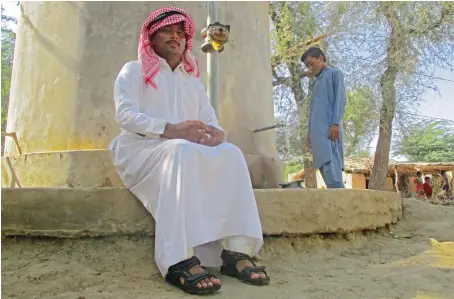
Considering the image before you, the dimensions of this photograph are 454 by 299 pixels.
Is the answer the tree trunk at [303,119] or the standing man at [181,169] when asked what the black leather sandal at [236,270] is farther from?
the tree trunk at [303,119]

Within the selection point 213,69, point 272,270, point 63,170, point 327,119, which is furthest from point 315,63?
point 63,170

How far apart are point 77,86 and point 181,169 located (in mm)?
2051

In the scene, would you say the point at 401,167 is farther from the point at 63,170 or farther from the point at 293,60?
the point at 63,170

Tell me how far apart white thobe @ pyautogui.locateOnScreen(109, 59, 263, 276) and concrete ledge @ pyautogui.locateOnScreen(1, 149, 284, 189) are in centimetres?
91

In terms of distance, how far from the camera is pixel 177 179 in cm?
213

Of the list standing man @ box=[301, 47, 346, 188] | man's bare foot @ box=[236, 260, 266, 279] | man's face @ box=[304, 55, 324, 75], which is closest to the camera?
man's bare foot @ box=[236, 260, 266, 279]

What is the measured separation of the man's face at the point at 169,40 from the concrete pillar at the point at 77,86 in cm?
118

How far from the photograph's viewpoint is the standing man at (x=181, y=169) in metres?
2.10

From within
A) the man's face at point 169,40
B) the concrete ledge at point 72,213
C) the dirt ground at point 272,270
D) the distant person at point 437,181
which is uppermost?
the man's face at point 169,40

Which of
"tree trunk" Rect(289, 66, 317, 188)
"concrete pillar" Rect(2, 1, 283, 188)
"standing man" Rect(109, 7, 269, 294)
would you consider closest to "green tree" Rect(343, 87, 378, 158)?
"tree trunk" Rect(289, 66, 317, 188)

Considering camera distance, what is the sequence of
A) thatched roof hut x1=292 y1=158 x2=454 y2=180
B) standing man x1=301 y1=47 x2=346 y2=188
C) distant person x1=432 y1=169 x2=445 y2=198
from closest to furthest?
1. standing man x1=301 y1=47 x2=346 y2=188
2. distant person x1=432 y1=169 x2=445 y2=198
3. thatched roof hut x1=292 y1=158 x2=454 y2=180

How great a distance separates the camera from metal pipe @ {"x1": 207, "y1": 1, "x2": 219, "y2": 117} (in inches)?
146

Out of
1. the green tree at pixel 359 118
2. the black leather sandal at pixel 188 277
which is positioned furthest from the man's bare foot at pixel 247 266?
the green tree at pixel 359 118

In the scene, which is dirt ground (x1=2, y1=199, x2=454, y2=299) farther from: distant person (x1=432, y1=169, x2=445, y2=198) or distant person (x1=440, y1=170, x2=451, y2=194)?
distant person (x1=432, y1=169, x2=445, y2=198)
